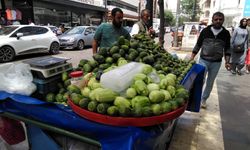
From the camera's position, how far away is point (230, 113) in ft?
15.4

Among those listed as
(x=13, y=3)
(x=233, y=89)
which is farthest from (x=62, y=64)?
(x=13, y=3)

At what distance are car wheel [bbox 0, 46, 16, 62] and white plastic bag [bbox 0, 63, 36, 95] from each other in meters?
7.80

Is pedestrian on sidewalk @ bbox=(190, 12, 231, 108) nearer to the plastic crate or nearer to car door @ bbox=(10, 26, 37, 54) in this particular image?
the plastic crate

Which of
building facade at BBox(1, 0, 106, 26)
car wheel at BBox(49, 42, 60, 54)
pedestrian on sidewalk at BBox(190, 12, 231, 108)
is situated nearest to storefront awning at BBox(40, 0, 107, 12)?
building facade at BBox(1, 0, 106, 26)

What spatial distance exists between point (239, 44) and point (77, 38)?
→ 895 centimetres

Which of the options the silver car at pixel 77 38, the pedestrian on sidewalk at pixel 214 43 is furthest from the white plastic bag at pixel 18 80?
the silver car at pixel 77 38

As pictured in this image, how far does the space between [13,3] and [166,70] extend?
1911 cm

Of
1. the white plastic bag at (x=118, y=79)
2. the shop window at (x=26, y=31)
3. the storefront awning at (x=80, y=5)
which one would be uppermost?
the storefront awning at (x=80, y=5)

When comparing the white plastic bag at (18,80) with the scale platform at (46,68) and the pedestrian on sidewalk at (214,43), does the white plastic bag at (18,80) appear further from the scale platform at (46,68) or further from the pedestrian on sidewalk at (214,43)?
the pedestrian on sidewalk at (214,43)

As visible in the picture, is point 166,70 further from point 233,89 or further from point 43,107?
point 233,89

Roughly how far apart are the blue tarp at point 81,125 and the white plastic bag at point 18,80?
79 millimetres

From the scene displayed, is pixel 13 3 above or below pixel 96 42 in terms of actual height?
above

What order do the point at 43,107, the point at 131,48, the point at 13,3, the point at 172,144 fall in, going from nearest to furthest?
the point at 43,107, the point at 131,48, the point at 172,144, the point at 13,3

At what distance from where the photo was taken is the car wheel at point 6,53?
935 centimetres
